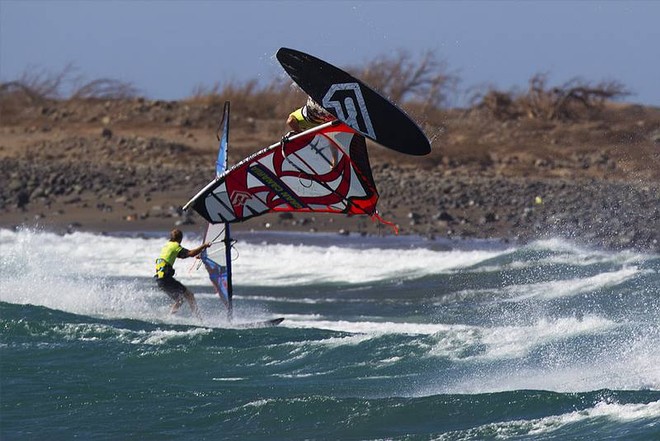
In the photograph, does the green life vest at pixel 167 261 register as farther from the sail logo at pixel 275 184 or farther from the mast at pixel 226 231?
the sail logo at pixel 275 184

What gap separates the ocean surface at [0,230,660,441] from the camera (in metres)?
10.8

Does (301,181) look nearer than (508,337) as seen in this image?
Yes

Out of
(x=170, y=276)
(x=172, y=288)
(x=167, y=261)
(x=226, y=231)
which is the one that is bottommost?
(x=172, y=288)

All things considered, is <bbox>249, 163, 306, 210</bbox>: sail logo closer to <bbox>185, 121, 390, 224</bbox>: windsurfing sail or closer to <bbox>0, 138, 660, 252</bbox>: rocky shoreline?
<bbox>185, 121, 390, 224</bbox>: windsurfing sail

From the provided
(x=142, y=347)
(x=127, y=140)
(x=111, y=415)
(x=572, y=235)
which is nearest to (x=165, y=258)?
(x=142, y=347)

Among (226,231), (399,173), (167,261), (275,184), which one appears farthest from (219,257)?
(399,173)

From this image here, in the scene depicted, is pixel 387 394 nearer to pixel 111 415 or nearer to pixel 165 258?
pixel 111 415

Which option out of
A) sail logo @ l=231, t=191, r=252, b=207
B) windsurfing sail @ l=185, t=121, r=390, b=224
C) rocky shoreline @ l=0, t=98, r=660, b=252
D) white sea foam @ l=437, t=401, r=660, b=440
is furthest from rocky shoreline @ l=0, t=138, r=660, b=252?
white sea foam @ l=437, t=401, r=660, b=440

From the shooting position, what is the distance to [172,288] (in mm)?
16203

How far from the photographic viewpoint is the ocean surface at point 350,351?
10805 mm

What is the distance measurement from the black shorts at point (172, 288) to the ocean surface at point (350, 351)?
324 mm

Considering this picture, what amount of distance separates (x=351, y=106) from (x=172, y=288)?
5.14m

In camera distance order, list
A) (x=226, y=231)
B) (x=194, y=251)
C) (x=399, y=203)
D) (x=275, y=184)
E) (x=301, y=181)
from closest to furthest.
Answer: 1. (x=301, y=181)
2. (x=275, y=184)
3. (x=194, y=251)
4. (x=226, y=231)
5. (x=399, y=203)

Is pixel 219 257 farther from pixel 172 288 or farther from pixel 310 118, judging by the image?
pixel 310 118
